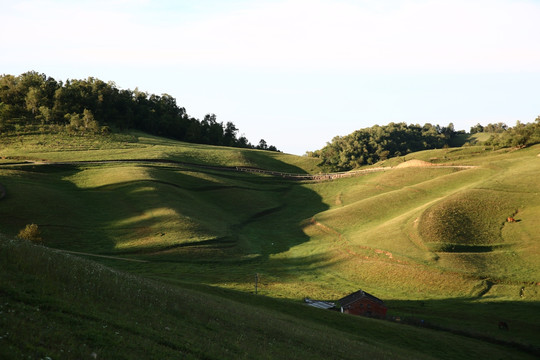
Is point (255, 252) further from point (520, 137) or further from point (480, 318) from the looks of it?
point (520, 137)

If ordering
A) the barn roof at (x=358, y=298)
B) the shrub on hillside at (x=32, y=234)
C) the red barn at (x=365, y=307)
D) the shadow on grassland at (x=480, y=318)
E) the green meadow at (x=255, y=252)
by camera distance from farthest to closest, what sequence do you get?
the shrub on hillside at (x=32, y=234) → the barn roof at (x=358, y=298) → the red barn at (x=365, y=307) → the shadow on grassland at (x=480, y=318) → the green meadow at (x=255, y=252)

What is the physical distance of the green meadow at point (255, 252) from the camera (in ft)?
78.0

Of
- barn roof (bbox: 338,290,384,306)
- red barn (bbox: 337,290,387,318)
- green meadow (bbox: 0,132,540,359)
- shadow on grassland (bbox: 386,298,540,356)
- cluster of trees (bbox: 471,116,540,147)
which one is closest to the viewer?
green meadow (bbox: 0,132,540,359)

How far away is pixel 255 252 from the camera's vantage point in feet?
330

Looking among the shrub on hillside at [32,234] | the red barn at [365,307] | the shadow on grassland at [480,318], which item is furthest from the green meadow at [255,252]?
the shrub on hillside at [32,234]

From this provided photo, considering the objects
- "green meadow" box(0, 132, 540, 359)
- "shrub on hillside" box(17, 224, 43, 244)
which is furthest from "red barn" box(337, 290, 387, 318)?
"shrub on hillside" box(17, 224, 43, 244)

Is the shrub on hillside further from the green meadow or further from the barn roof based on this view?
the barn roof

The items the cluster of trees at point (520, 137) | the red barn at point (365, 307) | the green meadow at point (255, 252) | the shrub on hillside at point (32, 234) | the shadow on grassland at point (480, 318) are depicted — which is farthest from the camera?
the cluster of trees at point (520, 137)

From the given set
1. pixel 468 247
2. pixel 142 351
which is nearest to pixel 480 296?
pixel 468 247

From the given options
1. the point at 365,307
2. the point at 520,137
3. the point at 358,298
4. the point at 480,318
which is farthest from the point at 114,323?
the point at 520,137

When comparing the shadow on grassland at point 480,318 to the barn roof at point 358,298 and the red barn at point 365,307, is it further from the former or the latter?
the barn roof at point 358,298

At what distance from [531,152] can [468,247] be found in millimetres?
78518

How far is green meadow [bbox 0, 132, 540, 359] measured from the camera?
2378 cm

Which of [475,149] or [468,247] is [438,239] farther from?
[475,149]
